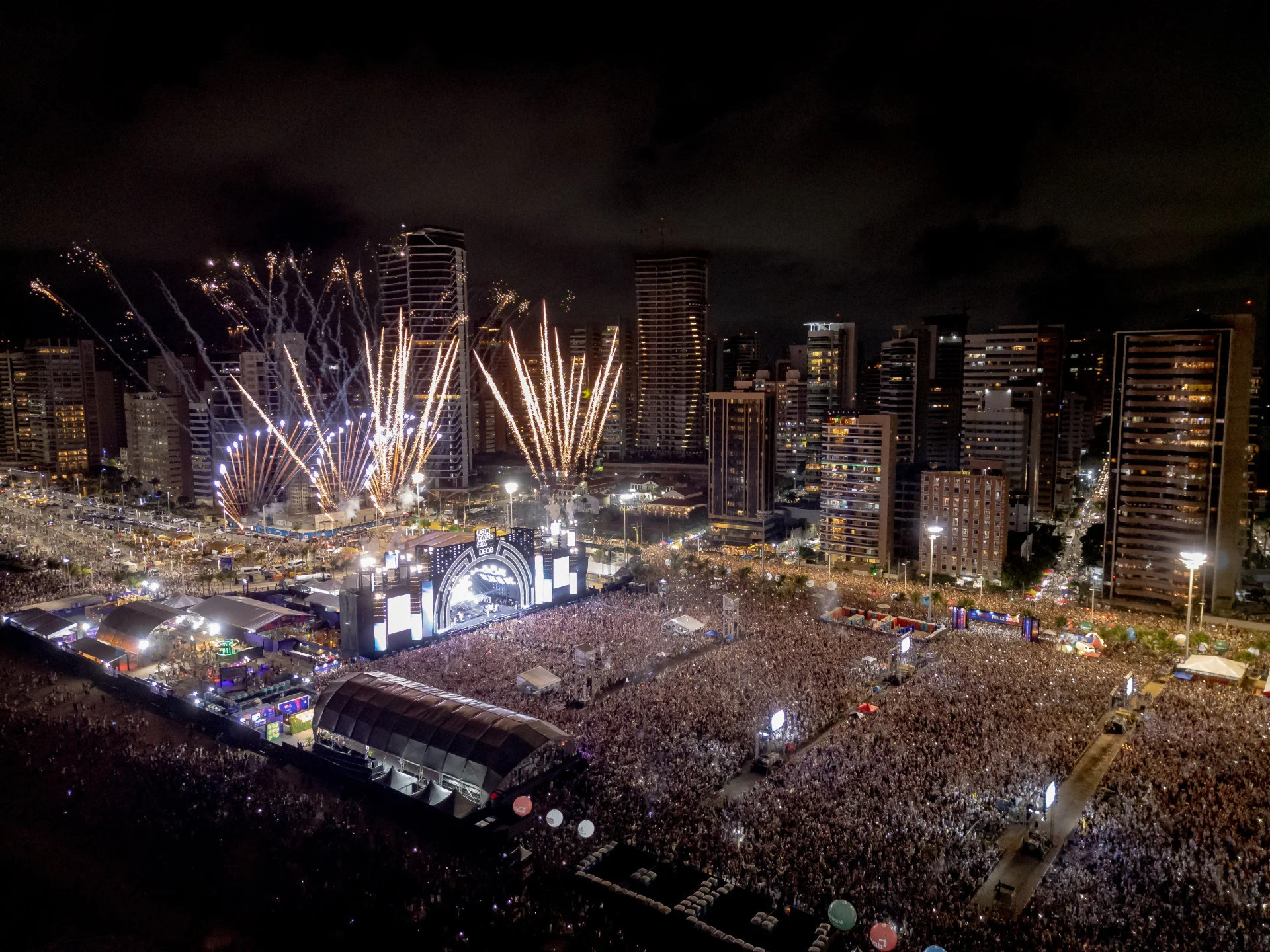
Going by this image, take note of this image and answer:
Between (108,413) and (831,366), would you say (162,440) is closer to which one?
(108,413)

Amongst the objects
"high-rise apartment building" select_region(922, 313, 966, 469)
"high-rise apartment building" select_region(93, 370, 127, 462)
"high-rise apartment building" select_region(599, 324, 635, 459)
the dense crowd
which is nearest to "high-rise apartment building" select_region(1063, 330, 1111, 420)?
"high-rise apartment building" select_region(922, 313, 966, 469)

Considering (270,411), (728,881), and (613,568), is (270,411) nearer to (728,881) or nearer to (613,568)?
(613,568)

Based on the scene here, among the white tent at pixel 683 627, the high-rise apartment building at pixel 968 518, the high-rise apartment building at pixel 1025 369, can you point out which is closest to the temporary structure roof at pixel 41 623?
the white tent at pixel 683 627

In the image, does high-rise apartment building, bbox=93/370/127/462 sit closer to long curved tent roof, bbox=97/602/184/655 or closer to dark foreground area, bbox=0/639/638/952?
long curved tent roof, bbox=97/602/184/655

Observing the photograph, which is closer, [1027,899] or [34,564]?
[1027,899]

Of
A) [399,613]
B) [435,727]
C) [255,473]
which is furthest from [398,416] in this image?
[435,727]

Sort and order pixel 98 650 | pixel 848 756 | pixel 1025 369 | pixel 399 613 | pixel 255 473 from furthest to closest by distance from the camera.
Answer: pixel 1025 369
pixel 255 473
pixel 399 613
pixel 98 650
pixel 848 756

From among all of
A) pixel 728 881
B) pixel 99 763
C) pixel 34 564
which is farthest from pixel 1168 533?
pixel 34 564
